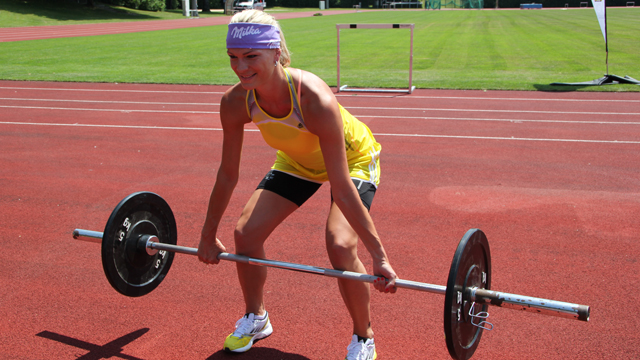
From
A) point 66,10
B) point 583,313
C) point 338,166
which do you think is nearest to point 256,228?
point 338,166

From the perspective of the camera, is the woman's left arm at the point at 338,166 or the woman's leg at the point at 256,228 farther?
the woman's leg at the point at 256,228

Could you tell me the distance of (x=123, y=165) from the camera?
7086 mm

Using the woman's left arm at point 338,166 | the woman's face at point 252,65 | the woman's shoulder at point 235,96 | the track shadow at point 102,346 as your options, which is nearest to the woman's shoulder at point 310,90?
the woman's left arm at point 338,166

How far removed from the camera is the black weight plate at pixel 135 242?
3.11m

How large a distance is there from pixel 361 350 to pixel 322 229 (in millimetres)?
2153

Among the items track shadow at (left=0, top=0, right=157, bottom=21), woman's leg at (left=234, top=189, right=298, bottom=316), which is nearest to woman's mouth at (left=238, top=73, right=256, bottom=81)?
woman's leg at (left=234, top=189, right=298, bottom=316)

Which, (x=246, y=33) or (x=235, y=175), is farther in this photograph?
(x=235, y=175)

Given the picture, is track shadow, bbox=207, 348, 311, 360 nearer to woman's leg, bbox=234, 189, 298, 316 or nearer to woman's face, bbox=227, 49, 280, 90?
woman's leg, bbox=234, 189, 298, 316

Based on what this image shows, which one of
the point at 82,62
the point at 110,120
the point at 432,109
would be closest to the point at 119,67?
the point at 82,62

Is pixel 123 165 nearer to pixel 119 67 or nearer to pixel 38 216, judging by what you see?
pixel 38 216

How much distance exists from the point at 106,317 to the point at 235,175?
4.71ft

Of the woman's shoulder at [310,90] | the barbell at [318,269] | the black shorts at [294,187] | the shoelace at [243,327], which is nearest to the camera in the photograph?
the barbell at [318,269]

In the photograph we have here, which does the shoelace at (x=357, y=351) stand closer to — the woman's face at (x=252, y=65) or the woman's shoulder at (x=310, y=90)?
the woman's shoulder at (x=310, y=90)

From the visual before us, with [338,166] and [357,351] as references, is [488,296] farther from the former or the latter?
[338,166]
